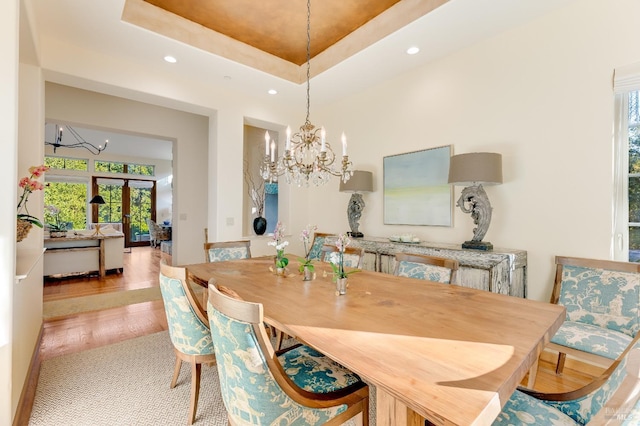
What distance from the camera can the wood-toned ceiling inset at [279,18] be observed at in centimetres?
289

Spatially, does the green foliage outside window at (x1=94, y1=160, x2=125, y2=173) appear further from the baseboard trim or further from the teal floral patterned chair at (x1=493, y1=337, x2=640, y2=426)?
the teal floral patterned chair at (x1=493, y1=337, x2=640, y2=426)

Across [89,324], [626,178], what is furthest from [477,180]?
[89,324]

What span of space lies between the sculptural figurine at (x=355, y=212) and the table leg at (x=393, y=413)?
305cm

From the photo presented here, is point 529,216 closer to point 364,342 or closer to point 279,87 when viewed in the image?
point 364,342

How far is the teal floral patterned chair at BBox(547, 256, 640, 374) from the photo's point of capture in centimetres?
182

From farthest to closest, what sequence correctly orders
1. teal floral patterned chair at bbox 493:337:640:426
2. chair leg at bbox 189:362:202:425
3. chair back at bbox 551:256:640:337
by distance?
chair back at bbox 551:256:640:337 → chair leg at bbox 189:362:202:425 → teal floral patterned chair at bbox 493:337:640:426

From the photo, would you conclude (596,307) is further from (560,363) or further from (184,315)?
(184,315)

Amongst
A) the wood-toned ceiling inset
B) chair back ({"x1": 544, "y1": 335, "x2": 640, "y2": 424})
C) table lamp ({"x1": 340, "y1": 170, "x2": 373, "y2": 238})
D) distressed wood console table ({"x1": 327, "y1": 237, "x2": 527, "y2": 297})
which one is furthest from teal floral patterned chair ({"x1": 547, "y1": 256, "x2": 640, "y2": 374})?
the wood-toned ceiling inset

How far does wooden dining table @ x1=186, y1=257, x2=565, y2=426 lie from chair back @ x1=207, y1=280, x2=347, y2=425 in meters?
0.19

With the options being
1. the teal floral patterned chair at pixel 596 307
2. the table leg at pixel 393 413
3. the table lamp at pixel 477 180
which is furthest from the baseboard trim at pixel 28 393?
the table lamp at pixel 477 180

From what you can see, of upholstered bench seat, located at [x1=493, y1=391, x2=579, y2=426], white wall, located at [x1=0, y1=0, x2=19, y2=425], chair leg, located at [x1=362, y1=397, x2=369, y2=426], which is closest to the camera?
upholstered bench seat, located at [x1=493, y1=391, x2=579, y2=426]

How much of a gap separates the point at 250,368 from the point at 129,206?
36.7 feet

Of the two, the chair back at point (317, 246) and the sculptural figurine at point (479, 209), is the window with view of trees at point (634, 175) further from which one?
the chair back at point (317, 246)

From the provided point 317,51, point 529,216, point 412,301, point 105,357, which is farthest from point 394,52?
point 105,357
